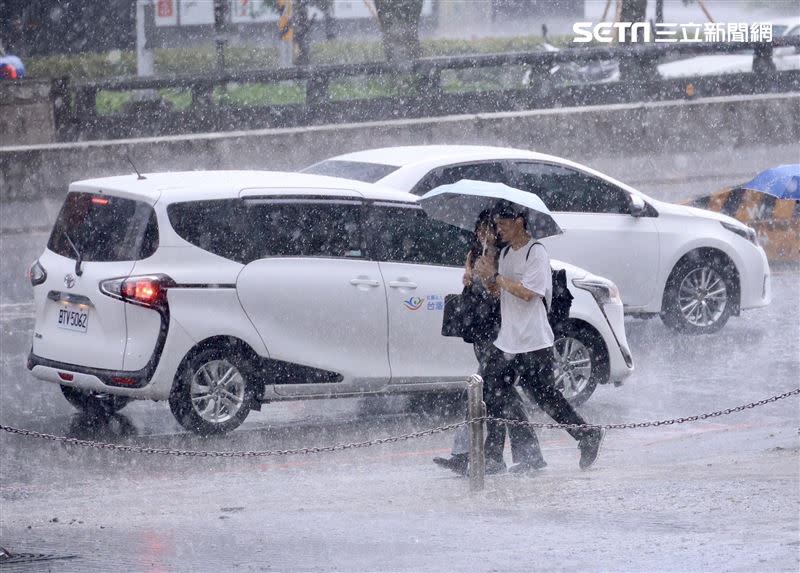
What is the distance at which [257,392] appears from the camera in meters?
9.88

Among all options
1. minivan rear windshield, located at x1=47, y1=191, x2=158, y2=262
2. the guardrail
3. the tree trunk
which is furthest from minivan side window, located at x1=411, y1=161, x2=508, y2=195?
the tree trunk

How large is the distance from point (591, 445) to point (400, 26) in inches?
911

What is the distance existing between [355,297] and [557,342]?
1566 mm

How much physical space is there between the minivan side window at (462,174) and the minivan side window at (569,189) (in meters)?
0.17

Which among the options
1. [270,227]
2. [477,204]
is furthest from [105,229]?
[477,204]

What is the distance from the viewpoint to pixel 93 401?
10.4 metres

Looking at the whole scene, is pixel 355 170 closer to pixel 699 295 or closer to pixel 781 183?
pixel 699 295

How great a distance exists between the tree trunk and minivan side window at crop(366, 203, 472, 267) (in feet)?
68.3

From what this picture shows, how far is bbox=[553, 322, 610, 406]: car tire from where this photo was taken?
10.8 meters

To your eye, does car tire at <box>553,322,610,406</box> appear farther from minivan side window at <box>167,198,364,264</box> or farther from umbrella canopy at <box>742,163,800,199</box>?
umbrella canopy at <box>742,163,800,199</box>

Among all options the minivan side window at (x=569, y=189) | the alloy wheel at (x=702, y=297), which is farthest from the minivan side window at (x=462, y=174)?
the alloy wheel at (x=702, y=297)

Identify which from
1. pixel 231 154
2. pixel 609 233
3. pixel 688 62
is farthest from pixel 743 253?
pixel 688 62

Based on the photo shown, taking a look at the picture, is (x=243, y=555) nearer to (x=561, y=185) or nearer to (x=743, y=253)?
(x=561, y=185)

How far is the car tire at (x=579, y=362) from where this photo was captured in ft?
35.3
